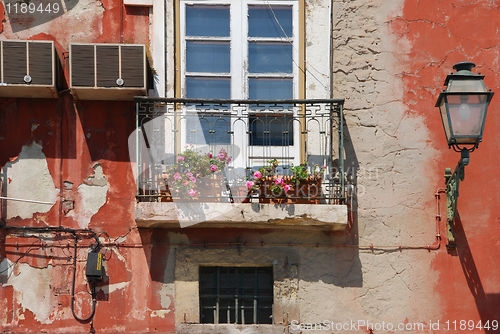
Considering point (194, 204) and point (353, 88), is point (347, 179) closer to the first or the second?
point (353, 88)

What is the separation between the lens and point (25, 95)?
7.75 m

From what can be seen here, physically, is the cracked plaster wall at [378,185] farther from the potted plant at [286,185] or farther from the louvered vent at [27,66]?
the louvered vent at [27,66]

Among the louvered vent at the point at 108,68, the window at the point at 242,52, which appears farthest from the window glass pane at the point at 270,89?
the louvered vent at the point at 108,68

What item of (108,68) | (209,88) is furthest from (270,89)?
(108,68)

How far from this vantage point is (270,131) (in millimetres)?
7906

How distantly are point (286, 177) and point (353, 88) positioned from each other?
43.5 inches

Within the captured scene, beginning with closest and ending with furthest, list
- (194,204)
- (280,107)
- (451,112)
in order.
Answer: (451,112) → (194,204) → (280,107)

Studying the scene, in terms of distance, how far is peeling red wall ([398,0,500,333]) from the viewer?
7.57 m

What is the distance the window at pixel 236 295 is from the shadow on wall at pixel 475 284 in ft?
5.56

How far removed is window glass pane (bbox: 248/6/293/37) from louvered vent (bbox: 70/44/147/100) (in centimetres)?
113

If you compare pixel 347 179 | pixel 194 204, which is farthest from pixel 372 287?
pixel 194 204

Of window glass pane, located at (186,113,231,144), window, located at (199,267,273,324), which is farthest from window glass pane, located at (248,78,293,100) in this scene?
window, located at (199,267,273,324)

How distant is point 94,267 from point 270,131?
6.54 ft

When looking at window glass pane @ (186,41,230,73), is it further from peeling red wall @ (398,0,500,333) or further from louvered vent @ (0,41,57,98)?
peeling red wall @ (398,0,500,333)
